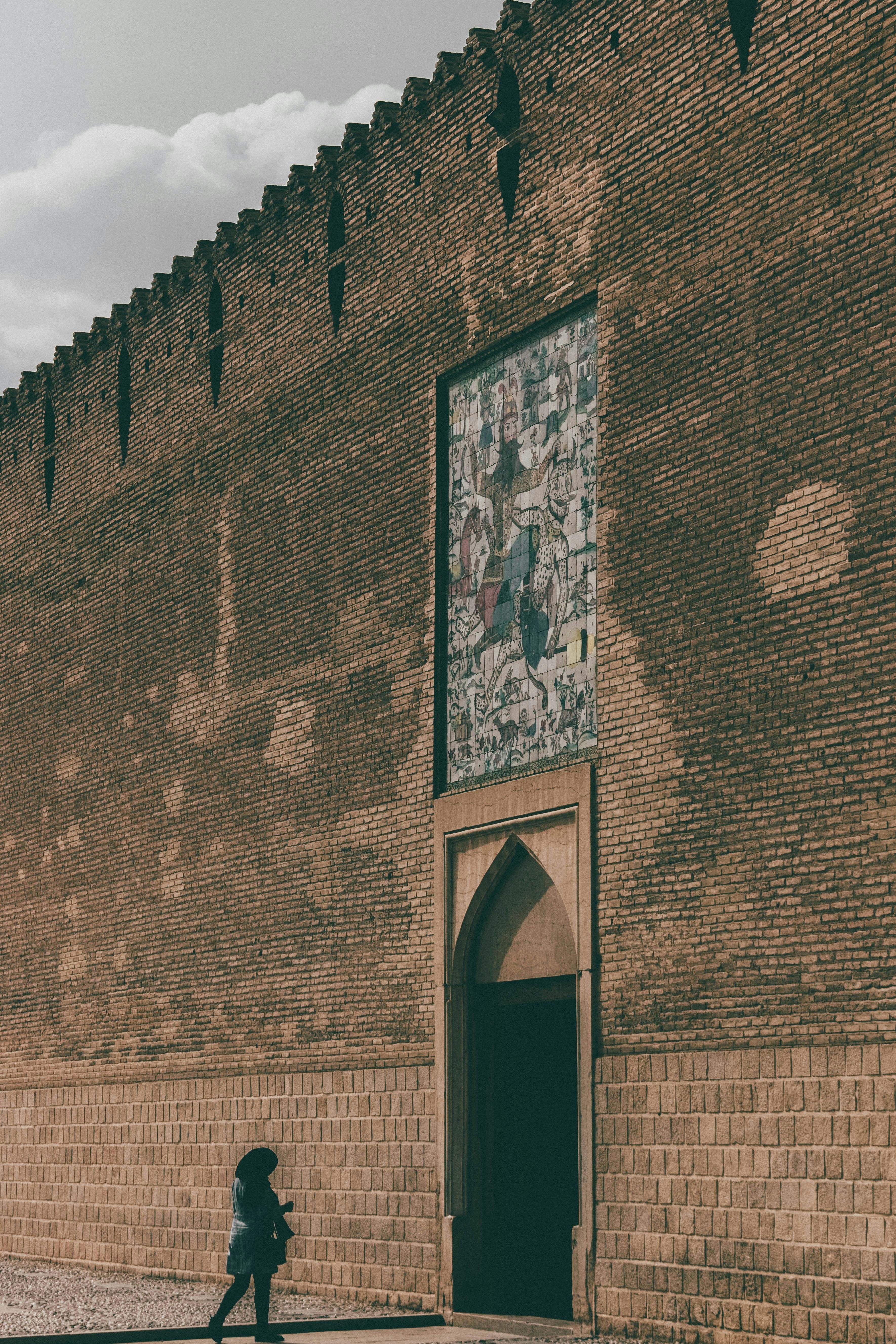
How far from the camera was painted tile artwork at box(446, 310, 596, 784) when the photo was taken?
46.8 ft

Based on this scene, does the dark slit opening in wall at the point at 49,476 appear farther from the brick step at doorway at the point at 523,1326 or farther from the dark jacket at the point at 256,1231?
the dark jacket at the point at 256,1231

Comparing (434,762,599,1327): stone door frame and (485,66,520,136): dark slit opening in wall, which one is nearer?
(434,762,599,1327): stone door frame

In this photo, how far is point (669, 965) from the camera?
1270 centimetres

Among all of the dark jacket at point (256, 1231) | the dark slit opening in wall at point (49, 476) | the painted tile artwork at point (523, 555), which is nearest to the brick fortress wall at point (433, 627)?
the dark slit opening in wall at point (49, 476)

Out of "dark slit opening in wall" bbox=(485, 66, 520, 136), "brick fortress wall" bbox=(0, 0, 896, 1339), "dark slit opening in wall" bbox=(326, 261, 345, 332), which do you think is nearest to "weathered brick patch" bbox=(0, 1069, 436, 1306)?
"brick fortress wall" bbox=(0, 0, 896, 1339)

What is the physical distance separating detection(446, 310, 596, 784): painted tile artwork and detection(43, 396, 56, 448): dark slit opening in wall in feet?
32.0

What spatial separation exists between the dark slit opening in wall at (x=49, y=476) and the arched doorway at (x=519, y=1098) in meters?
11.6

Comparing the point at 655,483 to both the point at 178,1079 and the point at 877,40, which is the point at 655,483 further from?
the point at 178,1079

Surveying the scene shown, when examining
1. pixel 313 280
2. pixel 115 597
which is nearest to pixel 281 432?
pixel 313 280

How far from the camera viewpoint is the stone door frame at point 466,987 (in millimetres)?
13195

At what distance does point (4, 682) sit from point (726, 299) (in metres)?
14.7

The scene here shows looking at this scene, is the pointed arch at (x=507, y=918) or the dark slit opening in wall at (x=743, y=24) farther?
the pointed arch at (x=507, y=918)

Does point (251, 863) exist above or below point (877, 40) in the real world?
below

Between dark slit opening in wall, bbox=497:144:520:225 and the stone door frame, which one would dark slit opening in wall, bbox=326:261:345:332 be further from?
the stone door frame
